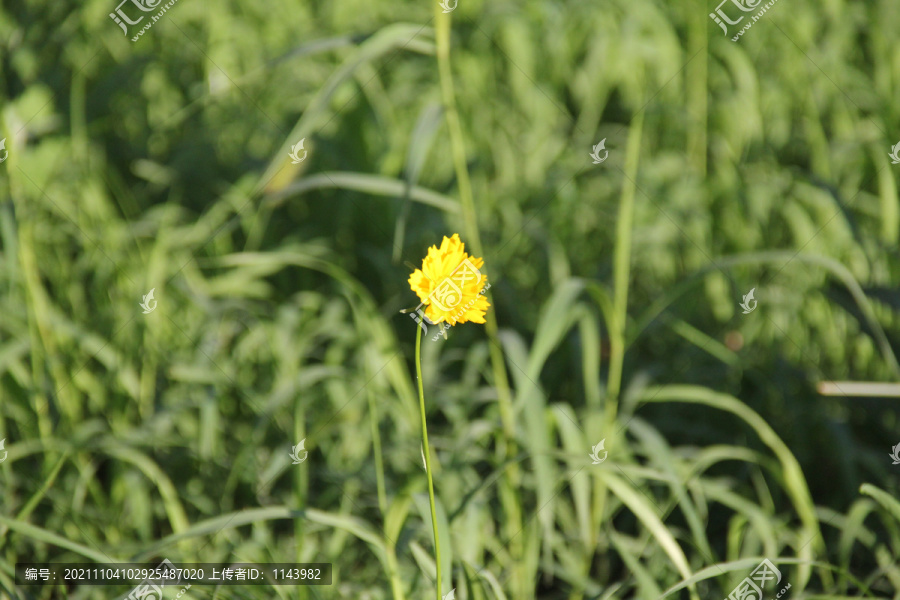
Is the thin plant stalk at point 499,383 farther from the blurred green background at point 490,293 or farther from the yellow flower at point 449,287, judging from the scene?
the yellow flower at point 449,287

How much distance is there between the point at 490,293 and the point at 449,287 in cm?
105

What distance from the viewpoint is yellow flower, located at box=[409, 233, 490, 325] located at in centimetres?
48

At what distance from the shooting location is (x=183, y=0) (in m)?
2.17

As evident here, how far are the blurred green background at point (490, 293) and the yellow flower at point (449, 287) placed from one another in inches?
14.3

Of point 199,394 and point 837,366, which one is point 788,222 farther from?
point 199,394

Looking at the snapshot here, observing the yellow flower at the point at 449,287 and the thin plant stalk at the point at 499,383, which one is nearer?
the yellow flower at the point at 449,287

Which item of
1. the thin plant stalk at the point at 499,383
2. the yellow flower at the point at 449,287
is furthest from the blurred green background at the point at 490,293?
the yellow flower at the point at 449,287

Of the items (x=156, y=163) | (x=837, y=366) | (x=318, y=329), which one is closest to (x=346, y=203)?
(x=318, y=329)

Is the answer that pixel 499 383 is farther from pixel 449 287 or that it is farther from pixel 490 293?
pixel 449 287

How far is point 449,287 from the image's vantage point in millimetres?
490

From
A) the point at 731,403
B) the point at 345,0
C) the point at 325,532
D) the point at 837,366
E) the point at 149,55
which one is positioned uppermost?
the point at 345,0

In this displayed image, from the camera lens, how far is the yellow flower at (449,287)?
484 mm

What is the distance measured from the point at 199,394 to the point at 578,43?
148 centimetres

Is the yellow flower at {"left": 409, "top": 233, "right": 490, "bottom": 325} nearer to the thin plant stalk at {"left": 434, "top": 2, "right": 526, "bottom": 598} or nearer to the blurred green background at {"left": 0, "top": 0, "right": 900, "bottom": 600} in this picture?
the blurred green background at {"left": 0, "top": 0, "right": 900, "bottom": 600}
